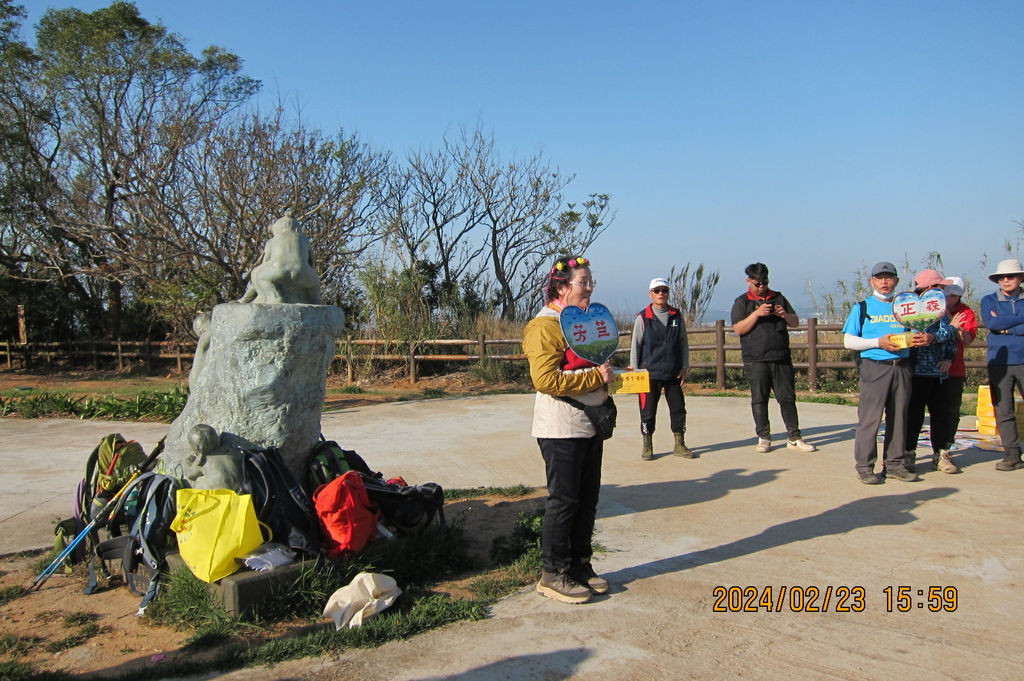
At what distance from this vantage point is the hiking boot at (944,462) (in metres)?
6.20

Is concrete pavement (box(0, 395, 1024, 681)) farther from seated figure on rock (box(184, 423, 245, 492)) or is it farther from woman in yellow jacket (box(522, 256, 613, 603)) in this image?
seated figure on rock (box(184, 423, 245, 492))

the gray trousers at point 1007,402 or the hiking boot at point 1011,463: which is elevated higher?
the gray trousers at point 1007,402

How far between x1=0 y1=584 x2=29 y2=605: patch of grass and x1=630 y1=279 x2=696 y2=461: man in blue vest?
16.0 feet

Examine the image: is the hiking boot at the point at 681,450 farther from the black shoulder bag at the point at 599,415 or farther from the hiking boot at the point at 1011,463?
the black shoulder bag at the point at 599,415

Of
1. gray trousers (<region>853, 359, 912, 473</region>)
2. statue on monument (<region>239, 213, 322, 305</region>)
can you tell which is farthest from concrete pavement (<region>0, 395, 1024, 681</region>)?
statue on monument (<region>239, 213, 322, 305</region>)

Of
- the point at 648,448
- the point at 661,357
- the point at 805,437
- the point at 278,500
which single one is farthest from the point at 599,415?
the point at 805,437

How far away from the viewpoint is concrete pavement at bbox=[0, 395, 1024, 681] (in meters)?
3.12

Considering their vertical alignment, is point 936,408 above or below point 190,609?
above

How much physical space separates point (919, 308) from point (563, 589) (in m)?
3.56

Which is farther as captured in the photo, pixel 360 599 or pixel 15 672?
pixel 360 599

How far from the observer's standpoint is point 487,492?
239 inches

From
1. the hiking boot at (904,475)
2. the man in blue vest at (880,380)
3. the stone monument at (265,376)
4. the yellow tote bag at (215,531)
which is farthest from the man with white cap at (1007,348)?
the yellow tote bag at (215,531)

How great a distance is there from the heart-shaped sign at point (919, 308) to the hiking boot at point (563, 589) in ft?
11.1

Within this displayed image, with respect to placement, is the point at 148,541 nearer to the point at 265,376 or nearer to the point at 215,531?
the point at 215,531
